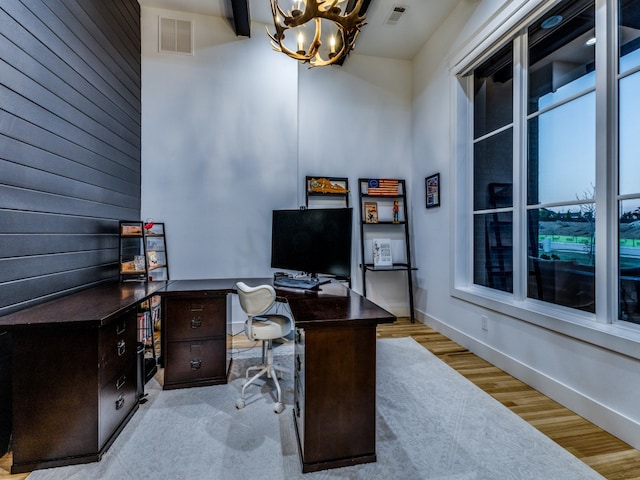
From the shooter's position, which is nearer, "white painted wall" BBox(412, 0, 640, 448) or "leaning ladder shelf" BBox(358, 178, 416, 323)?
"white painted wall" BBox(412, 0, 640, 448)

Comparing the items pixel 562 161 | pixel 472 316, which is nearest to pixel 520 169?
pixel 562 161

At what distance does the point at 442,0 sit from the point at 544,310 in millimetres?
3248

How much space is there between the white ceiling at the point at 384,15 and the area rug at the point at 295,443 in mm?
3804

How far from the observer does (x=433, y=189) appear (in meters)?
3.77

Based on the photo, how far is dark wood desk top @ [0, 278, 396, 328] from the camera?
154cm

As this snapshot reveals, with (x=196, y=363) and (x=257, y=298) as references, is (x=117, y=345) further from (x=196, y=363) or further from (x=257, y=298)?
(x=257, y=298)

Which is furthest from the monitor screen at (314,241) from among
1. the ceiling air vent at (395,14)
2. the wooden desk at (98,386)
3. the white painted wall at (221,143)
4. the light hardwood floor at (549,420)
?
the ceiling air vent at (395,14)

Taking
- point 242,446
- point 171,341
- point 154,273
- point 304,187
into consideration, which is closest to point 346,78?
point 304,187

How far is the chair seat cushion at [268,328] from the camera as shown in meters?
2.07

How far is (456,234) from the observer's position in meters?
3.36

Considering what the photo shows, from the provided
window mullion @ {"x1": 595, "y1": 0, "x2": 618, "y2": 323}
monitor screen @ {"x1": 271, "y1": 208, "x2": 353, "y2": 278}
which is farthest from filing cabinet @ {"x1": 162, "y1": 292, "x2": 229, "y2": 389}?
window mullion @ {"x1": 595, "y1": 0, "x2": 618, "y2": 323}

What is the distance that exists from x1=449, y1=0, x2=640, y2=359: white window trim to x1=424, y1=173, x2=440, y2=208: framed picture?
298 mm

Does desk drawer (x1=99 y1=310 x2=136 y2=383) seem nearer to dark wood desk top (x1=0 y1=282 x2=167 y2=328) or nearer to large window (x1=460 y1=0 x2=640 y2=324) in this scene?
dark wood desk top (x1=0 y1=282 x2=167 y2=328)

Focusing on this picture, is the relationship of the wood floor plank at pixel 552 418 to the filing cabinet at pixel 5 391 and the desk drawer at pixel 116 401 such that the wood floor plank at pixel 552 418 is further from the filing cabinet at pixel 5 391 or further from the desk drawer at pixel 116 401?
the filing cabinet at pixel 5 391
